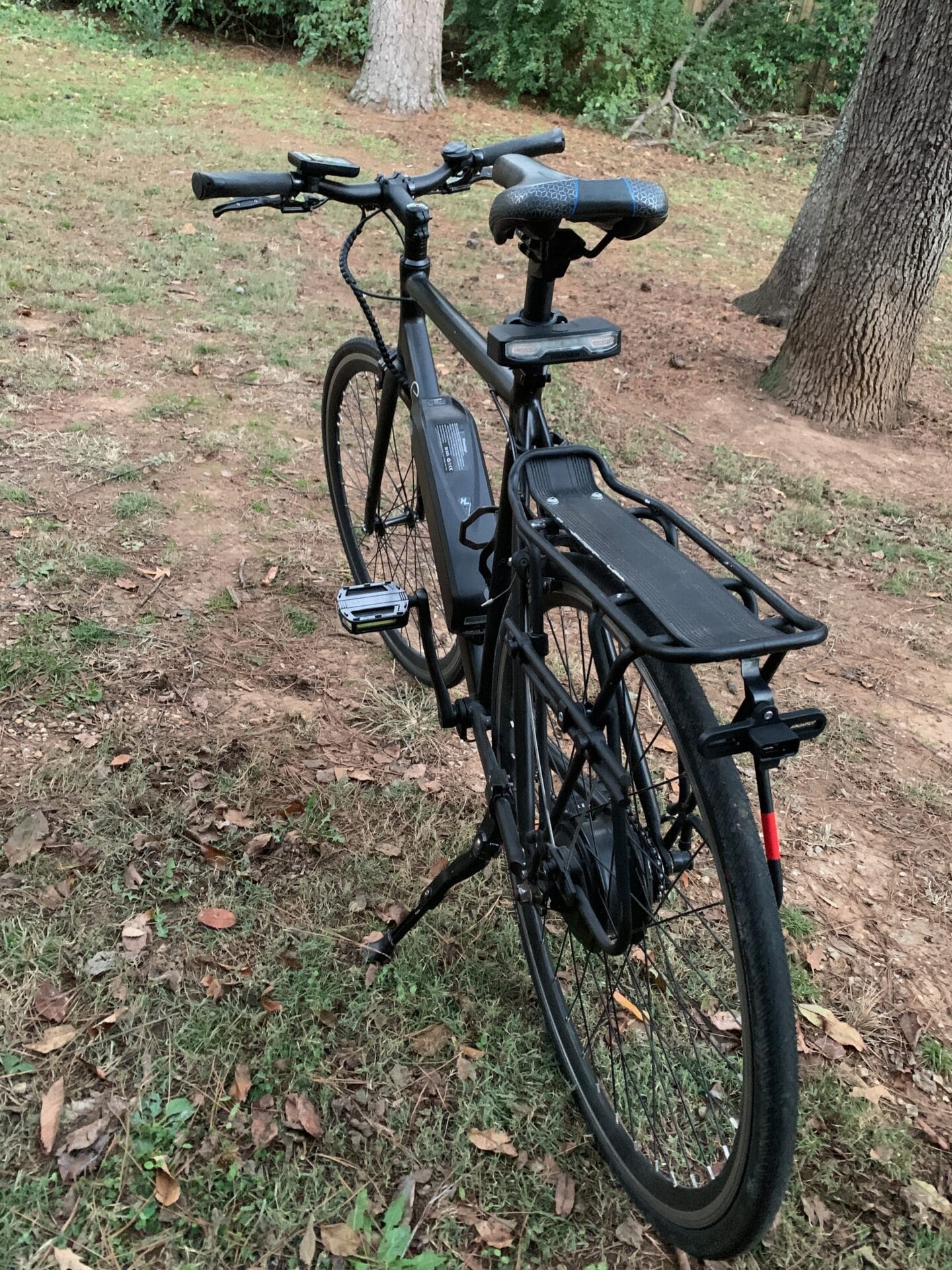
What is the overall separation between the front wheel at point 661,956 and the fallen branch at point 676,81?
9.88 metres

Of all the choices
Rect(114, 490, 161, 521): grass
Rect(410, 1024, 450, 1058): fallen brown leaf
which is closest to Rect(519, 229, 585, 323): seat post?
Rect(410, 1024, 450, 1058): fallen brown leaf

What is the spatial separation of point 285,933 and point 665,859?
114 centimetres

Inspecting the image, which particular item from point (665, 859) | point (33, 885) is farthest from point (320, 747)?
point (665, 859)

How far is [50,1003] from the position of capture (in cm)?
207

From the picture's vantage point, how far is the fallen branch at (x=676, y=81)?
33.7 ft

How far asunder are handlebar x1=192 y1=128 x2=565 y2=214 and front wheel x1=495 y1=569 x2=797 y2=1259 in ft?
4.04

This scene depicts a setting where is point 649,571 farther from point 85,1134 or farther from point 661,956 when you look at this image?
point 85,1134

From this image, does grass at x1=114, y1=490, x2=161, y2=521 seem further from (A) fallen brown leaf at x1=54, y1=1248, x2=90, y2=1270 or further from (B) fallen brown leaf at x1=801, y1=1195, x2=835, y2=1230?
(B) fallen brown leaf at x1=801, y1=1195, x2=835, y2=1230

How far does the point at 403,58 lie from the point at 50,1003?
10214mm

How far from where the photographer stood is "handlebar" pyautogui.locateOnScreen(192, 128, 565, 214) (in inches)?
87.6

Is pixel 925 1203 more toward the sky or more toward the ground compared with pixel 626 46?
more toward the ground

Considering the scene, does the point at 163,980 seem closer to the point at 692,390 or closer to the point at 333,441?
the point at 333,441

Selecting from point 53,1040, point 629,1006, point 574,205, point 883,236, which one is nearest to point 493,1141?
point 629,1006

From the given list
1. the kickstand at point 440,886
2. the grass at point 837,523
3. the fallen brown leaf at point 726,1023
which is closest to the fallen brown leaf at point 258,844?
the kickstand at point 440,886
